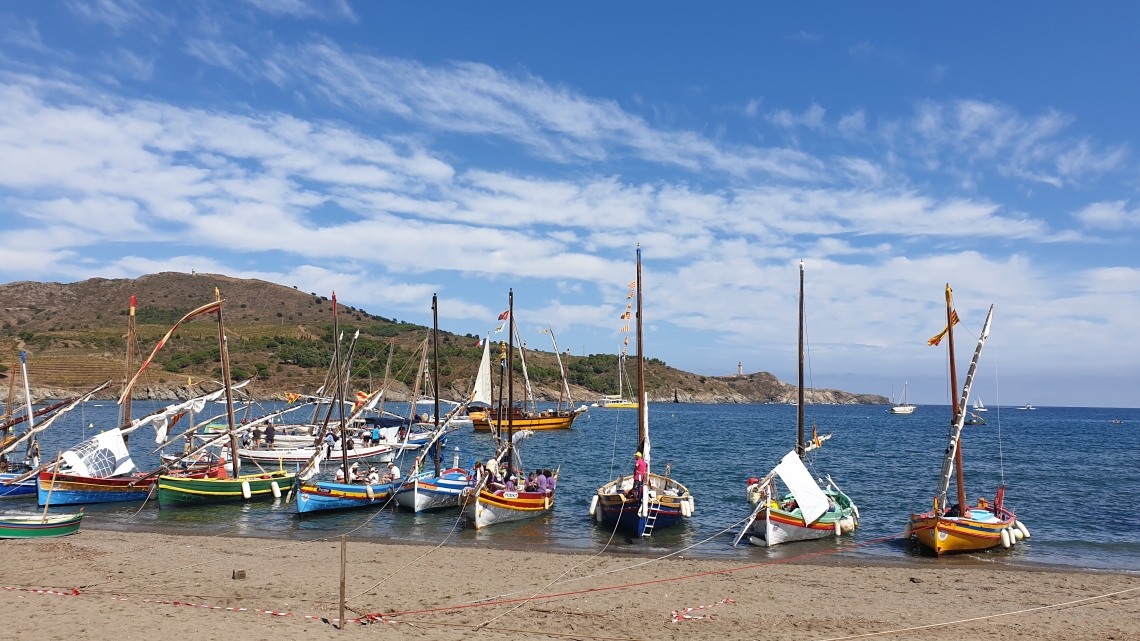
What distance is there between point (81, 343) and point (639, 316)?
147450 millimetres

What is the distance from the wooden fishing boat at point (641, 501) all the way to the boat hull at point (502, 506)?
2535 mm

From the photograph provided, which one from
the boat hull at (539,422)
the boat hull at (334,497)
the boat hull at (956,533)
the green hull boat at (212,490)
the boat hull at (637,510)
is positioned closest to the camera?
the boat hull at (956,533)

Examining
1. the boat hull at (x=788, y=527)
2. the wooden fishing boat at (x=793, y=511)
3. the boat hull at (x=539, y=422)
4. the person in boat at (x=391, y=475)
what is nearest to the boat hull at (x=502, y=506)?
the person in boat at (x=391, y=475)

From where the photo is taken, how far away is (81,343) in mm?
143500

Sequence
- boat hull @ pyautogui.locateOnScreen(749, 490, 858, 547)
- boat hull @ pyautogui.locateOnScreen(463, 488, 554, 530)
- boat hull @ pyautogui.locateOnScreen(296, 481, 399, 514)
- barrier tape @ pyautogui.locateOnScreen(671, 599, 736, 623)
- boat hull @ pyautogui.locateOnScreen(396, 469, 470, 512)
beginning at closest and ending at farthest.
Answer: barrier tape @ pyautogui.locateOnScreen(671, 599, 736, 623) → boat hull @ pyautogui.locateOnScreen(749, 490, 858, 547) → boat hull @ pyautogui.locateOnScreen(463, 488, 554, 530) → boat hull @ pyautogui.locateOnScreen(296, 481, 399, 514) → boat hull @ pyautogui.locateOnScreen(396, 469, 470, 512)

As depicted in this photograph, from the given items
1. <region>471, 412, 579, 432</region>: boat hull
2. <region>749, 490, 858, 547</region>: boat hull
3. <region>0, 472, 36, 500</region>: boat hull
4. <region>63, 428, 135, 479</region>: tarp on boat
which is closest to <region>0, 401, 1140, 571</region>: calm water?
<region>749, 490, 858, 547</region>: boat hull

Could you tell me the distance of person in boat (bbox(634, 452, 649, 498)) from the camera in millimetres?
26031

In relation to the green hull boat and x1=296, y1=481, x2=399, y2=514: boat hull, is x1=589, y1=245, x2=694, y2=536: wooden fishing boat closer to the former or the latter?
x1=296, y1=481, x2=399, y2=514: boat hull

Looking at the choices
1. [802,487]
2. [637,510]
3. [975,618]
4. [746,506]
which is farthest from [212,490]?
[975,618]

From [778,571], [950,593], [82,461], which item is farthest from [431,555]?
[82,461]

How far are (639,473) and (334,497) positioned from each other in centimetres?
1306

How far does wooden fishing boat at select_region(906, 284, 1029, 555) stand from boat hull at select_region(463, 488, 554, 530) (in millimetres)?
13495

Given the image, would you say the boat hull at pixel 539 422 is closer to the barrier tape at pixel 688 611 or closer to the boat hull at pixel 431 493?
the boat hull at pixel 431 493

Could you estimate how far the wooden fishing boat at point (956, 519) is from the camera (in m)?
23.9
